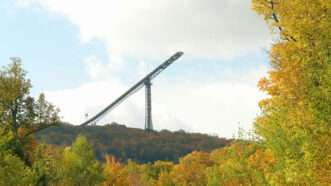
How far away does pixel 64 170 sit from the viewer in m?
53.4

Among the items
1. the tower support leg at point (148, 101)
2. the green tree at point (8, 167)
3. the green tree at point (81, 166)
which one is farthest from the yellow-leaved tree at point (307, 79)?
the tower support leg at point (148, 101)

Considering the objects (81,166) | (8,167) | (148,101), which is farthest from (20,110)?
(148,101)

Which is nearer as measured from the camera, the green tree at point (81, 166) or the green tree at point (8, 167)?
the green tree at point (8, 167)

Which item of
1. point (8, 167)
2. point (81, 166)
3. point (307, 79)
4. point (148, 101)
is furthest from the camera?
point (148, 101)

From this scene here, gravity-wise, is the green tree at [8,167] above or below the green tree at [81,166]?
below

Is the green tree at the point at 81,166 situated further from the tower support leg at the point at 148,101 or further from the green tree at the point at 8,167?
the tower support leg at the point at 148,101

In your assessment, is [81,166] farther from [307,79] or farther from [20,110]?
[307,79]

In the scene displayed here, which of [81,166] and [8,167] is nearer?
[8,167]

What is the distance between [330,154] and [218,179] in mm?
40424

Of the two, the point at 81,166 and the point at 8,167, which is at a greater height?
the point at 81,166

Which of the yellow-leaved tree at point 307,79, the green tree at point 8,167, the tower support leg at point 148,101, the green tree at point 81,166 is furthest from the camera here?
the tower support leg at point 148,101

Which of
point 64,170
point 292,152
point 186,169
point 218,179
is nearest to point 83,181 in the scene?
point 64,170

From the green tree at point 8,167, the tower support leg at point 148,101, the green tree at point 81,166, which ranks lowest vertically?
the green tree at point 8,167

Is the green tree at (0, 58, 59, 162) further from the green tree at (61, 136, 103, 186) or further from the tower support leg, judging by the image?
the tower support leg
